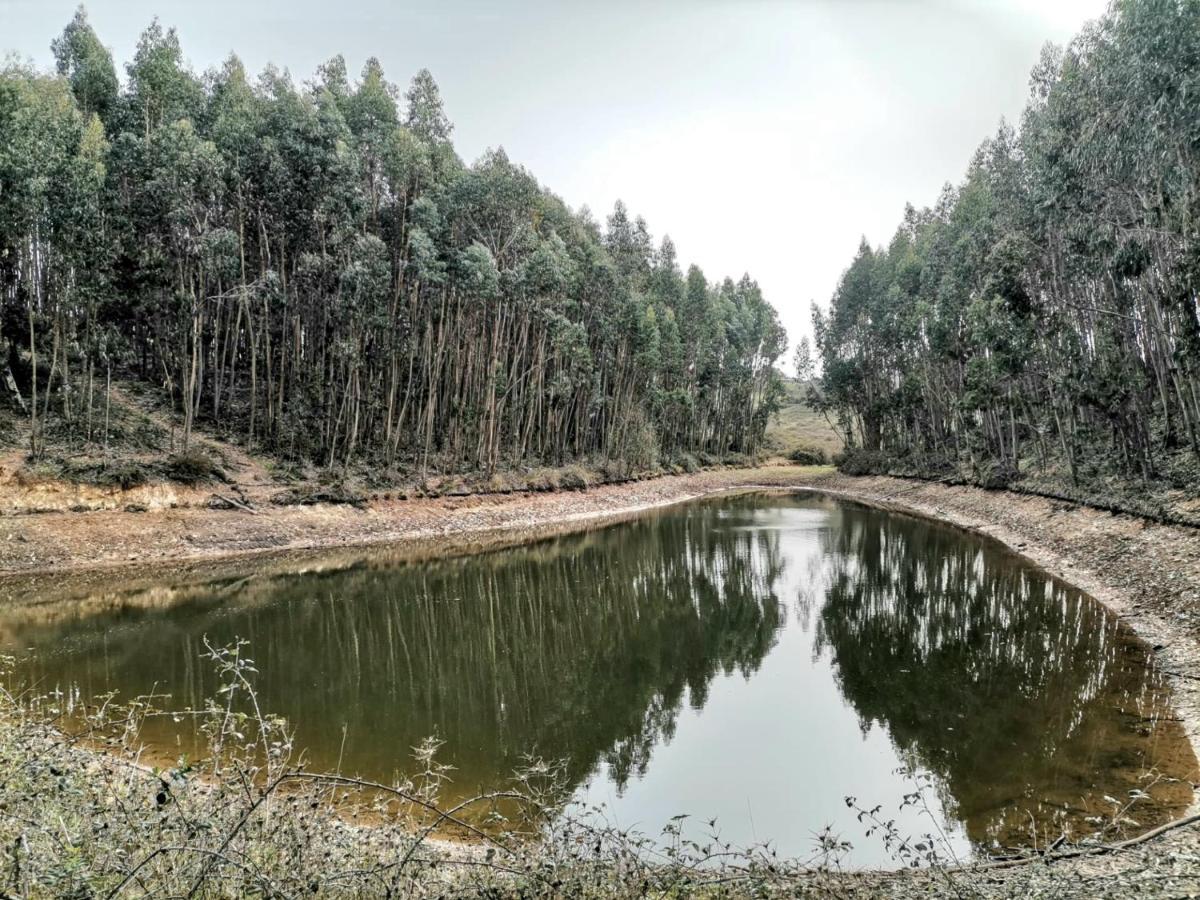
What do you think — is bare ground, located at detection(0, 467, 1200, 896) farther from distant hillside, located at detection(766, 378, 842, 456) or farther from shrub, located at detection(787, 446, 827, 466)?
distant hillside, located at detection(766, 378, 842, 456)

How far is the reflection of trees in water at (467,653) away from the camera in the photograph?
756 centimetres

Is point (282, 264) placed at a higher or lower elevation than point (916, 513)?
higher

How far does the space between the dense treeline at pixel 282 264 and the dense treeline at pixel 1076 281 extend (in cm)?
1755

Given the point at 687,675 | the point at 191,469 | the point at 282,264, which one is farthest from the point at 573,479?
the point at 687,675

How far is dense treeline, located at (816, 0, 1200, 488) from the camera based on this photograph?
12492mm

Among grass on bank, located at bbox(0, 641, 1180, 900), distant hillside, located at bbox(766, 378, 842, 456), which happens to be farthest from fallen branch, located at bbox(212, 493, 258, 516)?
distant hillside, located at bbox(766, 378, 842, 456)

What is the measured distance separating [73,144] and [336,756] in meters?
20.2

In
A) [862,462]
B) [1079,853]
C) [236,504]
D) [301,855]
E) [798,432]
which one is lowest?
[1079,853]

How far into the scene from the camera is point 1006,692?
8.60 meters

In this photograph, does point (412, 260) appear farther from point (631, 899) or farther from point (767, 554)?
point (631, 899)

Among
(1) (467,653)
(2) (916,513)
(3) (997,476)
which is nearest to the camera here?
(1) (467,653)

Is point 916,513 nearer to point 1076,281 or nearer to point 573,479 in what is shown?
point 1076,281

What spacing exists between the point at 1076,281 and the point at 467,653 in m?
22.7

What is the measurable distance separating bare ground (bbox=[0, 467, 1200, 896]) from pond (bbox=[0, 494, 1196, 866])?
0.64 metres
